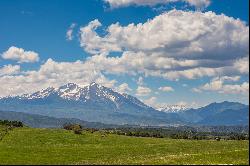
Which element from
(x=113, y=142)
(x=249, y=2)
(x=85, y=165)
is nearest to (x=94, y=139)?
(x=113, y=142)

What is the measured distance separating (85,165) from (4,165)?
447 inches

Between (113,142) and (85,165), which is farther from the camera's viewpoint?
(113,142)

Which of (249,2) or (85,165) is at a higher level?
(249,2)

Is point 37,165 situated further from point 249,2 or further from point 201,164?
point 249,2

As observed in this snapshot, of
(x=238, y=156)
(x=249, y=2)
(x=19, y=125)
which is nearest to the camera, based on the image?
(x=249, y=2)

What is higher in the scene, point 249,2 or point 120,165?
point 249,2

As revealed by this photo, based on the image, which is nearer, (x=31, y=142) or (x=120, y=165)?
(x=120, y=165)

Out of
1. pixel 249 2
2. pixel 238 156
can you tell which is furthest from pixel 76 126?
pixel 249 2

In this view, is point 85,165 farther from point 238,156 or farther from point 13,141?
point 13,141

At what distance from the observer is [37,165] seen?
63.8m

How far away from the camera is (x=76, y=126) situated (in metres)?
181

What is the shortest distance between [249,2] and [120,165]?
2748cm

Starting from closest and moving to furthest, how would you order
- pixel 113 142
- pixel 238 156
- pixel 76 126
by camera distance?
pixel 238 156 → pixel 113 142 → pixel 76 126

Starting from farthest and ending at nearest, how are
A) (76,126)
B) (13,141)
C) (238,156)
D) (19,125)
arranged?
(19,125) < (76,126) < (13,141) < (238,156)
